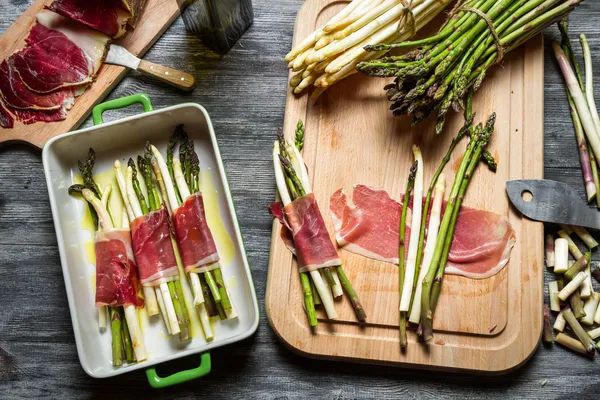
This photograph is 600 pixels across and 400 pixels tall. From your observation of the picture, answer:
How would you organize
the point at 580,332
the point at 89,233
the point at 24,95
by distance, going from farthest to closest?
the point at 24,95, the point at 89,233, the point at 580,332

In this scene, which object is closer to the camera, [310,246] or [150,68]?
[310,246]

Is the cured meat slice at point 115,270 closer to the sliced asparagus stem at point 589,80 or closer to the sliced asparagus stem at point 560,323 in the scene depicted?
the sliced asparagus stem at point 560,323

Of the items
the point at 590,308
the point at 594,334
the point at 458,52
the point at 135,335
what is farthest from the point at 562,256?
the point at 135,335

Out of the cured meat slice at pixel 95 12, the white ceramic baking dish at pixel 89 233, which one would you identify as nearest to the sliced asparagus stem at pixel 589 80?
the white ceramic baking dish at pixel 89 233

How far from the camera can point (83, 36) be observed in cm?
279

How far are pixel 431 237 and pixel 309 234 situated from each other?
53cm

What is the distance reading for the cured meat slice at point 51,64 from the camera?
2.74 meters

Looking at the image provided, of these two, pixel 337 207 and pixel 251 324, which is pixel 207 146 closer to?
pixel 337 207

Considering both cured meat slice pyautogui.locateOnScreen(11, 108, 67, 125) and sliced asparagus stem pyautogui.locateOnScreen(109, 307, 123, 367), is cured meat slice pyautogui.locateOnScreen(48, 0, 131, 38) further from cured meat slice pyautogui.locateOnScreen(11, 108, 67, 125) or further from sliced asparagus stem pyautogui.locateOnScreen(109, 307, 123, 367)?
sliced asparagus stem pyautogui.locateOnScreen(109, 307, 123, 367)

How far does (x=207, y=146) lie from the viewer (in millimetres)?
2693

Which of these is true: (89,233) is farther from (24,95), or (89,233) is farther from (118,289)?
(24,95)

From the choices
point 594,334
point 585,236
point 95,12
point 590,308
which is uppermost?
point 95,12

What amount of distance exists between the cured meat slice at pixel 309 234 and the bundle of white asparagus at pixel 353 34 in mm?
564

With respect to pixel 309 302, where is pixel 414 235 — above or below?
above
